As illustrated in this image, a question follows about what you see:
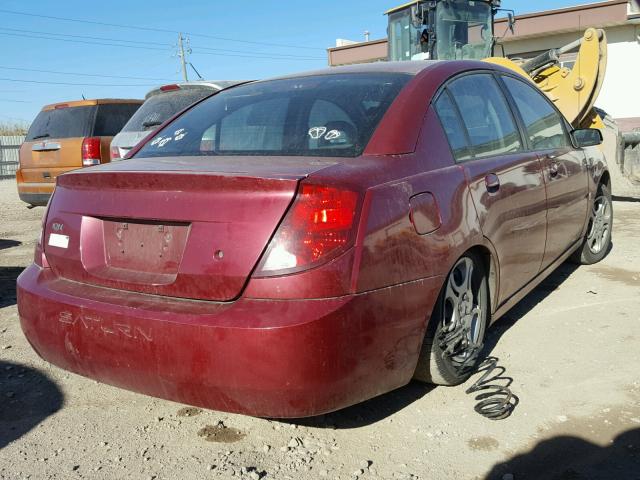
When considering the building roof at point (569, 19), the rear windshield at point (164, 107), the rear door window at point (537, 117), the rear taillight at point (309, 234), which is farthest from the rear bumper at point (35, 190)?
the building roof at point (569, 19)

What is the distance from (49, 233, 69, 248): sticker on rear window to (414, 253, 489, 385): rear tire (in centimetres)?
163

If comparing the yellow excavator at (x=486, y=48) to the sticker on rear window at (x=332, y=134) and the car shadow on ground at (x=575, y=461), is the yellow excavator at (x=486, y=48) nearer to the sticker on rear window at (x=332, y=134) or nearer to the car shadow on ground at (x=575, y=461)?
the sticker on rear window at (x=332, y=134)

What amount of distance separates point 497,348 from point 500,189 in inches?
38.0

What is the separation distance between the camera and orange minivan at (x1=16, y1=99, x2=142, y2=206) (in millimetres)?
8992

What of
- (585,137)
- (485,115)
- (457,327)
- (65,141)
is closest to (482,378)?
(457,327)

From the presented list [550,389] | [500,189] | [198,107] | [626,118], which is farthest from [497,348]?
[626,118]

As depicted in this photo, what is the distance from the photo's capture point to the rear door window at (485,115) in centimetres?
336

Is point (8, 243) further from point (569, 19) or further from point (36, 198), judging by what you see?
point (569, 19)

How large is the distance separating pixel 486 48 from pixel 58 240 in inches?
384

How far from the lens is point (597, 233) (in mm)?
5605

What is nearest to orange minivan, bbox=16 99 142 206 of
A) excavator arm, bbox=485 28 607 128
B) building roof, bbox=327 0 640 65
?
excavator arm, bbox=485 28 607 128

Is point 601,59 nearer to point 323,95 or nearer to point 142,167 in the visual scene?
point 323,95

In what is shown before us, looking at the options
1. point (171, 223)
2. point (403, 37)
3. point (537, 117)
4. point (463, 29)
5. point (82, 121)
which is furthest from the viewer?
point (403, 37)

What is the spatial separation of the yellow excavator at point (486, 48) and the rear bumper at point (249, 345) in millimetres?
6882
